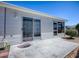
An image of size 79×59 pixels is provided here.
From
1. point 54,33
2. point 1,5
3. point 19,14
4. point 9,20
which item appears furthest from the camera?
point 54,33

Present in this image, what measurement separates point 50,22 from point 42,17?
1.52m

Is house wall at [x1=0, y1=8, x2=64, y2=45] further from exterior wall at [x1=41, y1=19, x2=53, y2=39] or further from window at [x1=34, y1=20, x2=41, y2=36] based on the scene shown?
exterior wall at [x1=41, y1=19, x2=53, y2=39]

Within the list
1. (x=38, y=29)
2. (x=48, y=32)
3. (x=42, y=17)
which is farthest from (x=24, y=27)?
(x=48, y=32)

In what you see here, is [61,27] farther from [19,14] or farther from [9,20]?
[9,20]

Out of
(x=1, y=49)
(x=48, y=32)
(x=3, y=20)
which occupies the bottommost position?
(x=1, y=49)

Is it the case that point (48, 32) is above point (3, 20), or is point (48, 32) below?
below

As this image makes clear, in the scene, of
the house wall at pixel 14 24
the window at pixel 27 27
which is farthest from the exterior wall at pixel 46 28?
the window at pixel 27 27

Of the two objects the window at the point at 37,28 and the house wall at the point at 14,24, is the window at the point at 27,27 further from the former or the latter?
the window at the point at 37,28

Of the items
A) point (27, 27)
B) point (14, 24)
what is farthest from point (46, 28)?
point (14, 24)

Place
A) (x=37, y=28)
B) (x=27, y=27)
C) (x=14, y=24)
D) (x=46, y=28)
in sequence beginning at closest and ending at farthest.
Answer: (x=14, y=24)
(x=27, y=27)
(x=37, y=28)
(x=46, y=28)

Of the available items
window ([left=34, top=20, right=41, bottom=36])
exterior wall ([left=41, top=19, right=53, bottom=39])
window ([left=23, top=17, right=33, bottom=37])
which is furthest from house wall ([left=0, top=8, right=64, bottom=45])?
exterior wall ([left=41, top=19, right=53, bottom=39])

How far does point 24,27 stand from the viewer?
7535 millimetres

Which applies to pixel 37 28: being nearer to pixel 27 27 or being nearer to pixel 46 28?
pixel 27 27

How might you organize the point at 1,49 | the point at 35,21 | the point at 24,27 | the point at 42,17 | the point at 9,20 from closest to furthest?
the point at 1,49
the point at 9,20
the point at 24,27
the point at 35,21
the point at 42,17
